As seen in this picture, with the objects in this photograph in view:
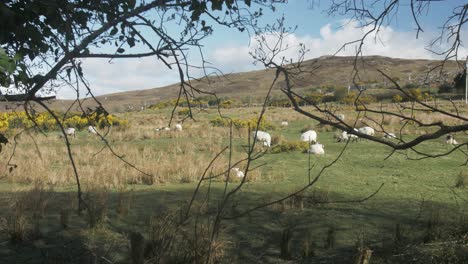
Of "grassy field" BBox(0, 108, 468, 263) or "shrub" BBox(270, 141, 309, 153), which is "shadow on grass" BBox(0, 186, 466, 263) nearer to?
"grassy field" BBox(0, 108, 468, 263)

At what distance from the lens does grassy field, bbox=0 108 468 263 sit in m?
5.42

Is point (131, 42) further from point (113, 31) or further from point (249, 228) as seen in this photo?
point (249, 228)

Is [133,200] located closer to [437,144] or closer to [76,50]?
[76,50]

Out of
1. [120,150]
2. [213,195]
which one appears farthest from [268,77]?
[213,195]

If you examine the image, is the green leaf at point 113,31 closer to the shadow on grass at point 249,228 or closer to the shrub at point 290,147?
the shadow on grass at point 249,228

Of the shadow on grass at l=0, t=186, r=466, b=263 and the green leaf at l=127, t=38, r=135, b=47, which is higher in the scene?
the green leaf at l=127, t=38, r=135, b=47

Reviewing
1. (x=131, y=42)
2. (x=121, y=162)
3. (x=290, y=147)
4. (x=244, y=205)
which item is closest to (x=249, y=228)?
(x=244, y=205)

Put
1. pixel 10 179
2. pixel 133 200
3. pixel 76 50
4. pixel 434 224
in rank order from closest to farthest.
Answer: pixel 76 50, pixel 434 224, pixel 133 200, pixel 10 179

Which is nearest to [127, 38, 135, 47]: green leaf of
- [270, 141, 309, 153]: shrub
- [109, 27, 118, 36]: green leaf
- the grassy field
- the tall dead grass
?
[109, 27, 118, 36]: green leaf

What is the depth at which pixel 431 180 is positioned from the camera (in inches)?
408

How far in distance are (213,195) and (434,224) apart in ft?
12.6

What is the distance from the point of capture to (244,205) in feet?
25.4

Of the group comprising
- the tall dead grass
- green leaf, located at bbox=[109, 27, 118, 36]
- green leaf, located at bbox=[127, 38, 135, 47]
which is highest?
green leaf, located at bbox=[109, 27, 118, 36]

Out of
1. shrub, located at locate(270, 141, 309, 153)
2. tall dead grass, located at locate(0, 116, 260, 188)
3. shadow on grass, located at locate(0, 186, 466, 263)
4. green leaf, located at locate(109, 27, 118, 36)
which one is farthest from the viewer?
shrub, located at locate(270, 141, 309, 153)
